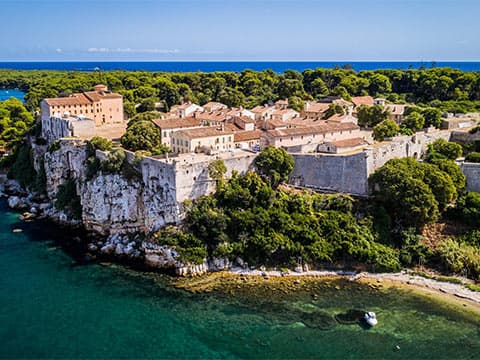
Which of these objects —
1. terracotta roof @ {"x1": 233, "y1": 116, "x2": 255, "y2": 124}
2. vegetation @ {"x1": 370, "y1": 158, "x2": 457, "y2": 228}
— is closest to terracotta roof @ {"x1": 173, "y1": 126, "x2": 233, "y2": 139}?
terracotta roof @ {"x1": 233, "y1": 116, "x2": 255, "y2": 124}

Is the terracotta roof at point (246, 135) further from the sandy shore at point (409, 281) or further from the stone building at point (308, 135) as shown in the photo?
the sandy shore at point (409, 281)

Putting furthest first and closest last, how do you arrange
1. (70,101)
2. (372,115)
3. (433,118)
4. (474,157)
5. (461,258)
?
(70,101) → (372,115) → (433,118) → (474,157) → (461,258)

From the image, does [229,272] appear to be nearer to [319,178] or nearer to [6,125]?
[319,178]

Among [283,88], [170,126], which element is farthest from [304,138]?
[283,88]

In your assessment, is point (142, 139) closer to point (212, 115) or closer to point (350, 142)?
point (212, 115)

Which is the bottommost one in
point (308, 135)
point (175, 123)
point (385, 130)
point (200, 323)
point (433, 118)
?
point (200, 323)

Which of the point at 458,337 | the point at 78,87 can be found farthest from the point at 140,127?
the point at 78,87

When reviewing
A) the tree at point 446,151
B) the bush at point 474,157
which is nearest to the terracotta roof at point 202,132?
the tree at point 446,151
